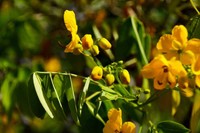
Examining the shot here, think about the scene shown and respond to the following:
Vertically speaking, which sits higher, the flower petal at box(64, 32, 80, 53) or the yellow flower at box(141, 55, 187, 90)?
the flower petal at box(64, 32, 80, 53)

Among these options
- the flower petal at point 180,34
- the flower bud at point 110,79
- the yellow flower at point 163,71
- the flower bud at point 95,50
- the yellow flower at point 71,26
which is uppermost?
the yellow flower at point 71,26

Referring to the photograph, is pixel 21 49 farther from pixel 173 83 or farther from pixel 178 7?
pixel 173 83

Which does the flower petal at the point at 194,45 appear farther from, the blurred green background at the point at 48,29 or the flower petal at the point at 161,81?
the blurred green background at the point at 48,29

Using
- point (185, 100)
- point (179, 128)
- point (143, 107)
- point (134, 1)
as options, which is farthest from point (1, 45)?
point (179, 128)

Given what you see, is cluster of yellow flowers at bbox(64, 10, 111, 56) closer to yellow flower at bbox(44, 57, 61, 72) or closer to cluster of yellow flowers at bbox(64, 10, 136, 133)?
cluster of yellow flowers at bbox(64, 10, 136, 133)

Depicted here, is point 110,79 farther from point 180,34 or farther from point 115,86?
point 180,34

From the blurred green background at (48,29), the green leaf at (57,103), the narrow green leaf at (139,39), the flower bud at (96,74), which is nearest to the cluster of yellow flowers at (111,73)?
the flower bud at (96,74)

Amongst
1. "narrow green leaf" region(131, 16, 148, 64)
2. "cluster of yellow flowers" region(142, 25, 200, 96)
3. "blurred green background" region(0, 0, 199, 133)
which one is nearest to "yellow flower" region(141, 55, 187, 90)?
"cluster of yellow flowers" region(142, 25, 200, 96)
